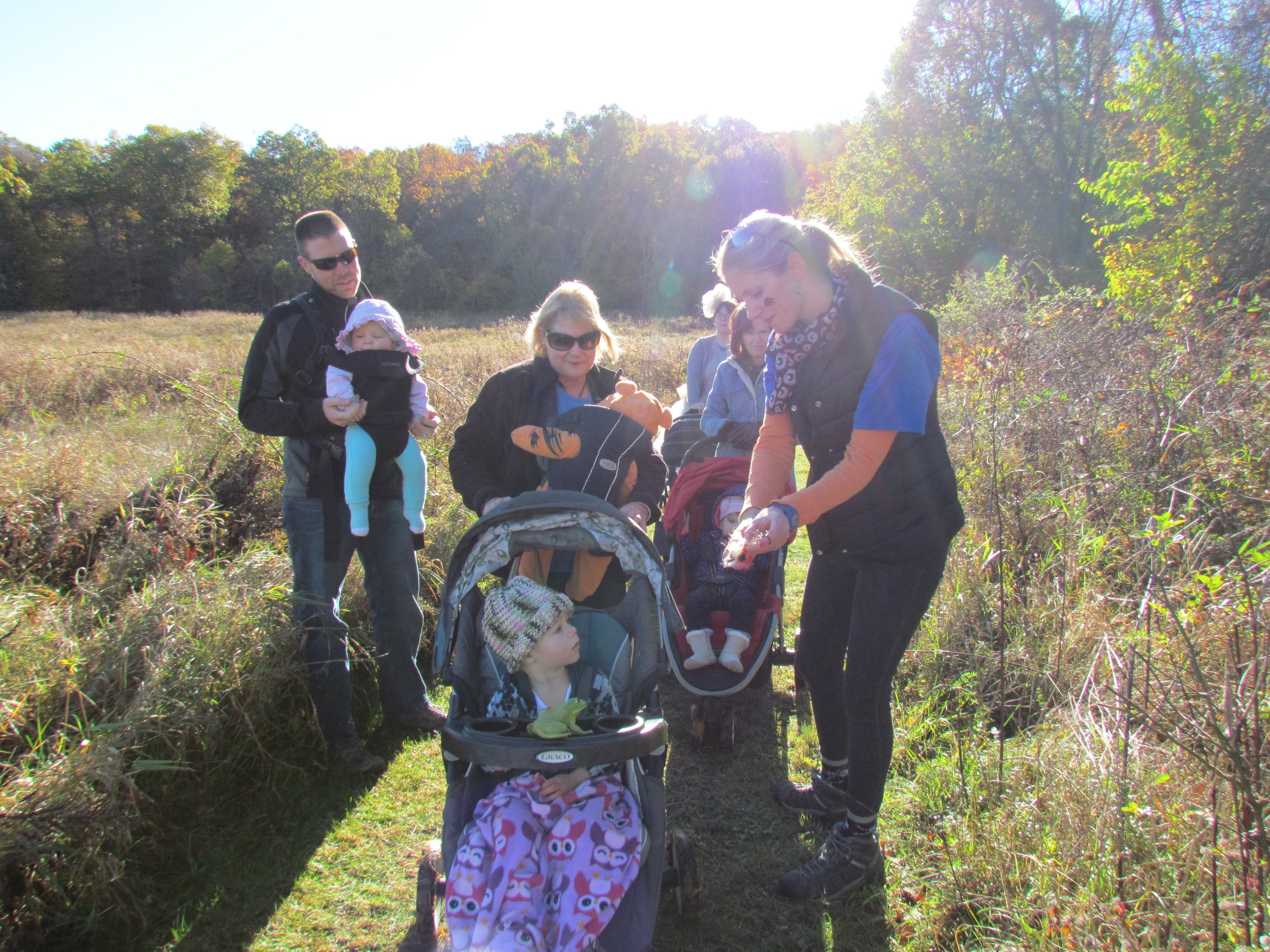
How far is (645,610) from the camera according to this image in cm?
264

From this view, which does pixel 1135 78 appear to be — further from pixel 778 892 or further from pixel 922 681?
pixel 778 892

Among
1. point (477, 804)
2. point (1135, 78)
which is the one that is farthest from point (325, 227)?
point (1135, 78)

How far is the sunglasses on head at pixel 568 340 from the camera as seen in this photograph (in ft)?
10.3

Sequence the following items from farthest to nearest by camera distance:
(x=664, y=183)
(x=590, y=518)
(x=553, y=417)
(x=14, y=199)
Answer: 1. (x=664, y=183)
2. (x=14, y=199)
3. (x=553, y=417)
4. (x=590, y=518)

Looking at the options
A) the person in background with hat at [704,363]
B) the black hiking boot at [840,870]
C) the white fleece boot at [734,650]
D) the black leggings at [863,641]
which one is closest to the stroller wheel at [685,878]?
the black hiking boot at [840,870]

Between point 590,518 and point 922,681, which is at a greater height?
point 590,518

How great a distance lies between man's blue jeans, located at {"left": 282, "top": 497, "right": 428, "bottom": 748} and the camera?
3227 mm

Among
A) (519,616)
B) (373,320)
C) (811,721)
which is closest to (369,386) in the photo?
(373,320)

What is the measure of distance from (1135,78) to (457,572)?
11.9 meters

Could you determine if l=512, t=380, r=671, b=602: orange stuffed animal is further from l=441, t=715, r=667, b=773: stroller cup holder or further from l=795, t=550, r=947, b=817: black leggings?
l=795, t=550, r=947, b=817: black leggings

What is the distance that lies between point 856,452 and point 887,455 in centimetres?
16

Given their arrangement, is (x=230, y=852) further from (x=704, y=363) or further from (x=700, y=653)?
(x=704, y=363)

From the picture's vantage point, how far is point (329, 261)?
3.25 m

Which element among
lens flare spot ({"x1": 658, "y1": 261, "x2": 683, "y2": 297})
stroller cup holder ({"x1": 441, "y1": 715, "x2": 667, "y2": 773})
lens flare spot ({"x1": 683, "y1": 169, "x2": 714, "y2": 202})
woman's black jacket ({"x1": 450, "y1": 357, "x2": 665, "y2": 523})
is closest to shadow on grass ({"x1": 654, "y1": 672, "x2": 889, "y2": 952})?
stroller cup holder ({"x1": 441, "y1": 715, "x2": 667, "y2": 773})
